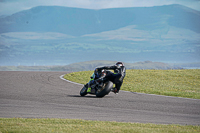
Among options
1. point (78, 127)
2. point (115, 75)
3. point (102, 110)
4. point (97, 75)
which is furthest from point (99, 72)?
point (78, 127)

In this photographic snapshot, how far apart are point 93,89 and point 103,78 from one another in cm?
89

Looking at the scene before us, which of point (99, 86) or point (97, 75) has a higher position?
point (97, 75)

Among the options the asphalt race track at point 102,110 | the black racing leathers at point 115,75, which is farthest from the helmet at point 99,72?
the asphalt race track at point 102,110

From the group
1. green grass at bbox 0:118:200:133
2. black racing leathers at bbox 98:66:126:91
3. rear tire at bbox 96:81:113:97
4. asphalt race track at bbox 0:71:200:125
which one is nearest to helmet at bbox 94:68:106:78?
black racing leathers at bbox 98:66:126:91

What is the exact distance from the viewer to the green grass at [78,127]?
7578 mm

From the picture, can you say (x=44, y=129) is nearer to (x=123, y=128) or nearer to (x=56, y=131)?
(x=56, y=131)

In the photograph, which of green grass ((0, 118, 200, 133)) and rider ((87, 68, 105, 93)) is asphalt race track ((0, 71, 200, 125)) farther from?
rider ((87, 68, 105, 93))

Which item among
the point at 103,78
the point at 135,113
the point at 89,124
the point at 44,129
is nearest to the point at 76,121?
the point at 89,124

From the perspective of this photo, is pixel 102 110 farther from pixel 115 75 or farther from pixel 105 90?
pixel 115 75

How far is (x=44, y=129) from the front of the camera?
7633 millimetres

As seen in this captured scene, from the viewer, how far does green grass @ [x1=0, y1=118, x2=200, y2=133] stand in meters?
7.58

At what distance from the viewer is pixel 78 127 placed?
312 inches

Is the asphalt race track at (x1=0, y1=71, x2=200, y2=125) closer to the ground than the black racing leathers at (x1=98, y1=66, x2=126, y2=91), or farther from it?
closer to the ground

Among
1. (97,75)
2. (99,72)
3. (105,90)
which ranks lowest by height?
(105,90)
